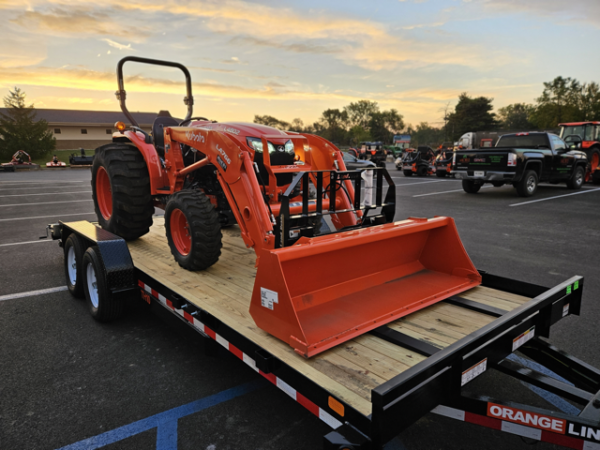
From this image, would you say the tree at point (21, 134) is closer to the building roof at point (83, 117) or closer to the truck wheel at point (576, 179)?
the building roof at point (83, 117)

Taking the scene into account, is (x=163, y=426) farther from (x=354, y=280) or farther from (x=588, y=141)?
(x=588, y=141)

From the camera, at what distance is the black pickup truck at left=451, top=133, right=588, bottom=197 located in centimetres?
1207

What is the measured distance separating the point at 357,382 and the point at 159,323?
256 centimetres

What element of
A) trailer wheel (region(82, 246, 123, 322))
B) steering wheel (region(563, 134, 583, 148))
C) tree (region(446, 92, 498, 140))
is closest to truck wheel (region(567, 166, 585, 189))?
steering wheel (region(563, 134, 583, 148))

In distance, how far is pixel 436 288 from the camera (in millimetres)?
3279

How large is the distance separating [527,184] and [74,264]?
12492 mm

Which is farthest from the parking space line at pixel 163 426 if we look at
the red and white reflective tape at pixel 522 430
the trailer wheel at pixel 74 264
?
the trailer wheel at pixel 74 264

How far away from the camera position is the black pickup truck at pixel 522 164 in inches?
475

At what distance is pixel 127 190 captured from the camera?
4980 mm

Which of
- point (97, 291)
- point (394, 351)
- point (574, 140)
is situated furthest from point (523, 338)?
point (574, 140)

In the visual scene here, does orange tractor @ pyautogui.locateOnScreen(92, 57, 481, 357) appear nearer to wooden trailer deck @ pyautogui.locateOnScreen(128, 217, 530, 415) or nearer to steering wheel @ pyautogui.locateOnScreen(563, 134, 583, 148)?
wooden trailer deck @ pyautogui.locateOnScreen(128, 217, 530, 415)

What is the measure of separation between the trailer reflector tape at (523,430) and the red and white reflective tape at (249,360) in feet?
2.46

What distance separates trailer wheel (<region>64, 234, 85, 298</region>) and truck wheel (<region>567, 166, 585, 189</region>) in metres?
15.4

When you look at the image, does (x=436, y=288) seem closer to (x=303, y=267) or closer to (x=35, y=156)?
(x=303, y=267)
